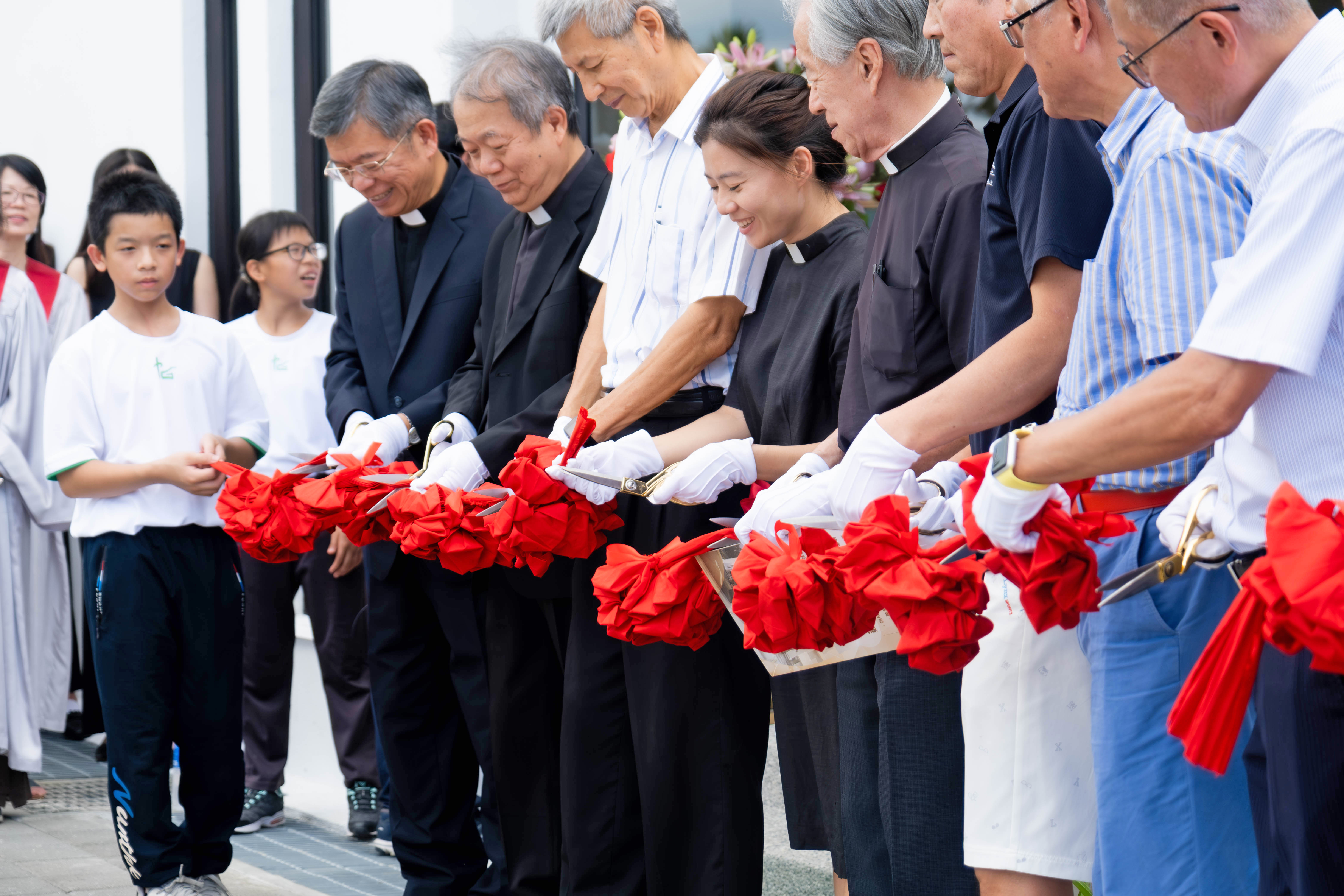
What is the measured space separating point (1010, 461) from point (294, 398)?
388cm

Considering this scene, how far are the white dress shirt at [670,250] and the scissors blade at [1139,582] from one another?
1.37 metres

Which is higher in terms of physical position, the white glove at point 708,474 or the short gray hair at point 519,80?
the short gray hair at point 519,80

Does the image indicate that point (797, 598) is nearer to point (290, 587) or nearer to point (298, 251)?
point (290, 587)

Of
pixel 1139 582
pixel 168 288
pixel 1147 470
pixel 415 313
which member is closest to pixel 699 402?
pixel 415 313

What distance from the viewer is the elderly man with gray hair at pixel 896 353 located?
2.32 meters

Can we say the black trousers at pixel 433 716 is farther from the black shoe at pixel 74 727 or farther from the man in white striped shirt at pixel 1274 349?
the black shoe at pixel 74 727

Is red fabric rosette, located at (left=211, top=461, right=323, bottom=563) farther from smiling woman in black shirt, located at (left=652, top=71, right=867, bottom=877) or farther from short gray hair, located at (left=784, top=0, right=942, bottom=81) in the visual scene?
short gray hair, located at (left=784, top=0, right=942, bottom=81)

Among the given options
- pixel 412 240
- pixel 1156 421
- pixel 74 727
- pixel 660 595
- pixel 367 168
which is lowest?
pixel 74 727

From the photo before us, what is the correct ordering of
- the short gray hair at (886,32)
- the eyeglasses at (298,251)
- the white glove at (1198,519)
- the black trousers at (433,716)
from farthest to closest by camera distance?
1. the eyeglasses at (298,251)
2. the black trousers at (433,716)
3. the short gray hair at (886,32)
4. the white glove at (1198,519)

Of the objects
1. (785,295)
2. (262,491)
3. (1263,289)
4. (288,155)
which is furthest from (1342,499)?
(288,155)

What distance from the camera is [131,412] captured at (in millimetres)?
3834

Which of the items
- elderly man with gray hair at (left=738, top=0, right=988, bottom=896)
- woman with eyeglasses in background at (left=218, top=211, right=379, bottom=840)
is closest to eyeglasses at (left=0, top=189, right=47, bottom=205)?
woman with eyeglasses in background at (left=218, top=211, right=379, bottom=840)

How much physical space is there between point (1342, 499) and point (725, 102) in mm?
1612

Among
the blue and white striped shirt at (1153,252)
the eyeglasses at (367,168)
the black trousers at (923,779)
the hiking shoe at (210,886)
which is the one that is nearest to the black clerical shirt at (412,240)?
the eyeglasses at (367,168)
